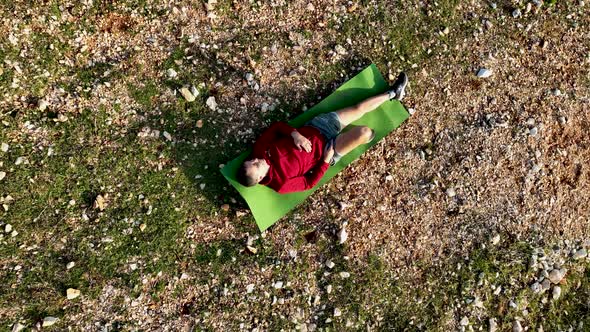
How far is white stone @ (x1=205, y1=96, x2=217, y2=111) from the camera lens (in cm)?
597

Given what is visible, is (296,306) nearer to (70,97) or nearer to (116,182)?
(116,182)

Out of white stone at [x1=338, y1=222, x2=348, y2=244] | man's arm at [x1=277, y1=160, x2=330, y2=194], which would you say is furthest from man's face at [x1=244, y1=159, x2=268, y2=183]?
white stone at [x1=338, y1=222, x2=348, y2=244]

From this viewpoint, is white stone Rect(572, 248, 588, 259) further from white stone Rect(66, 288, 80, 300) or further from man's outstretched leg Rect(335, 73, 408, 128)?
white stone Rect(66, 288, 80, 300)

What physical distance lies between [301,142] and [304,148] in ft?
0.27

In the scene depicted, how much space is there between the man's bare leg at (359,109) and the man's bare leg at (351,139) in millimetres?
203

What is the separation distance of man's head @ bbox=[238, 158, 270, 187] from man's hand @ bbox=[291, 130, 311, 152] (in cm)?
45

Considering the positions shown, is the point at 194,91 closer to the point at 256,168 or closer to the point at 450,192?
the point at 256,168

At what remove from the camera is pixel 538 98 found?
6.54 meters

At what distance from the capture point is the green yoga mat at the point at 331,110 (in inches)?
231

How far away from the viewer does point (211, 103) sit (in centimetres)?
598

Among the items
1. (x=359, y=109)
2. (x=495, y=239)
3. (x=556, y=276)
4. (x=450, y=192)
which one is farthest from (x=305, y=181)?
(x=556, y=276)

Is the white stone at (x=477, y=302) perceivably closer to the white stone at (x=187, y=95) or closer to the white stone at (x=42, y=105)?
the white stone at (x=187, y=95)

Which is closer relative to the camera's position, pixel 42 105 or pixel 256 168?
pixel 256 168

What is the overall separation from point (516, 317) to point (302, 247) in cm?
305
